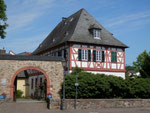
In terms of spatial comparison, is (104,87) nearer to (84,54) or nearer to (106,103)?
(106,103)

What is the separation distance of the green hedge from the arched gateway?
67.1 inches

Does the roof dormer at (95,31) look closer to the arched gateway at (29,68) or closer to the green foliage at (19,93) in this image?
the arched gateway at (29,68)

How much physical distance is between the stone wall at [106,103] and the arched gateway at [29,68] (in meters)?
3.64

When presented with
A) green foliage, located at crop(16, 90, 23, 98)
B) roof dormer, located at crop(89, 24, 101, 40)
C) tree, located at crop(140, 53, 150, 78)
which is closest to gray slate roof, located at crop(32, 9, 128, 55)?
roof dormer, located at crop(89, 24, 101, 40)

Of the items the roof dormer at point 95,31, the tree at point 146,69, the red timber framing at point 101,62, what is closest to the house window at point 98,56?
the red timber framing at point 101,62

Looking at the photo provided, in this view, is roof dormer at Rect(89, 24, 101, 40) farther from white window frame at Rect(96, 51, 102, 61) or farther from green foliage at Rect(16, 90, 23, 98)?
green foliage at Rect(16, 90, 23, 98)

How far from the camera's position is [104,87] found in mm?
19188

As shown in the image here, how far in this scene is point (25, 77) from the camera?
113ft

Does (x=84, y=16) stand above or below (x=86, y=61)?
above

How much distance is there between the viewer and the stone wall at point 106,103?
17.2 meters

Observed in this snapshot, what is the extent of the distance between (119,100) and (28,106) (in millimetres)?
7254

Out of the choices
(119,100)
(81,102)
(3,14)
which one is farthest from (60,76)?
(3,14)

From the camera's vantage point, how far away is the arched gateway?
19516 millimetres

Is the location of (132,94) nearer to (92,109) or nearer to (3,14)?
(92,109)
